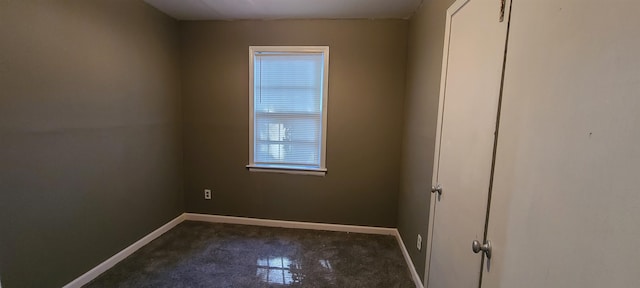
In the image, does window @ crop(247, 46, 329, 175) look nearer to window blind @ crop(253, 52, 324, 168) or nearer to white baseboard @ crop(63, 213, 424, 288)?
window blind @ crop(253, 52, 324, 168)

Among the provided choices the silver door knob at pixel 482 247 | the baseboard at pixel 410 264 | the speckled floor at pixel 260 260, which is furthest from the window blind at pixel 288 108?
the silver door knob at pixel 482 247

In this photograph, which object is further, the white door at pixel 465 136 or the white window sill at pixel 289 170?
the white window sill at pixel 289 170

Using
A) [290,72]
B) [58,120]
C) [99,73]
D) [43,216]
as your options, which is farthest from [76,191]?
[290,72]

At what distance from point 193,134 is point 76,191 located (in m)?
1.26

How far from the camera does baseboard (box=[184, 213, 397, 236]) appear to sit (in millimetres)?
2964

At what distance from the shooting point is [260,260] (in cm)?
238

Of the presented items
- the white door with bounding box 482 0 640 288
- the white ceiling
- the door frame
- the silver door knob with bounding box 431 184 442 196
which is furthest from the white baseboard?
A: the white ceiling

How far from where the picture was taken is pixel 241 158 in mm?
3020

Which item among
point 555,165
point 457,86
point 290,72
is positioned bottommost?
point 555,165

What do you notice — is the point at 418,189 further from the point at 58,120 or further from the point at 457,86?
the point at 58,120

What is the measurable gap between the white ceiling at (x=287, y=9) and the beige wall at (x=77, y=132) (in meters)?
0.30

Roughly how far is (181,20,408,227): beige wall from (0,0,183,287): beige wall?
37 centimetres

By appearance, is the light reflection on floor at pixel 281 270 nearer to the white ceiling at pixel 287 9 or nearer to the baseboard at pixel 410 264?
the baseboard at pixel 410 264

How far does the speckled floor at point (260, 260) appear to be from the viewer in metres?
2.09
